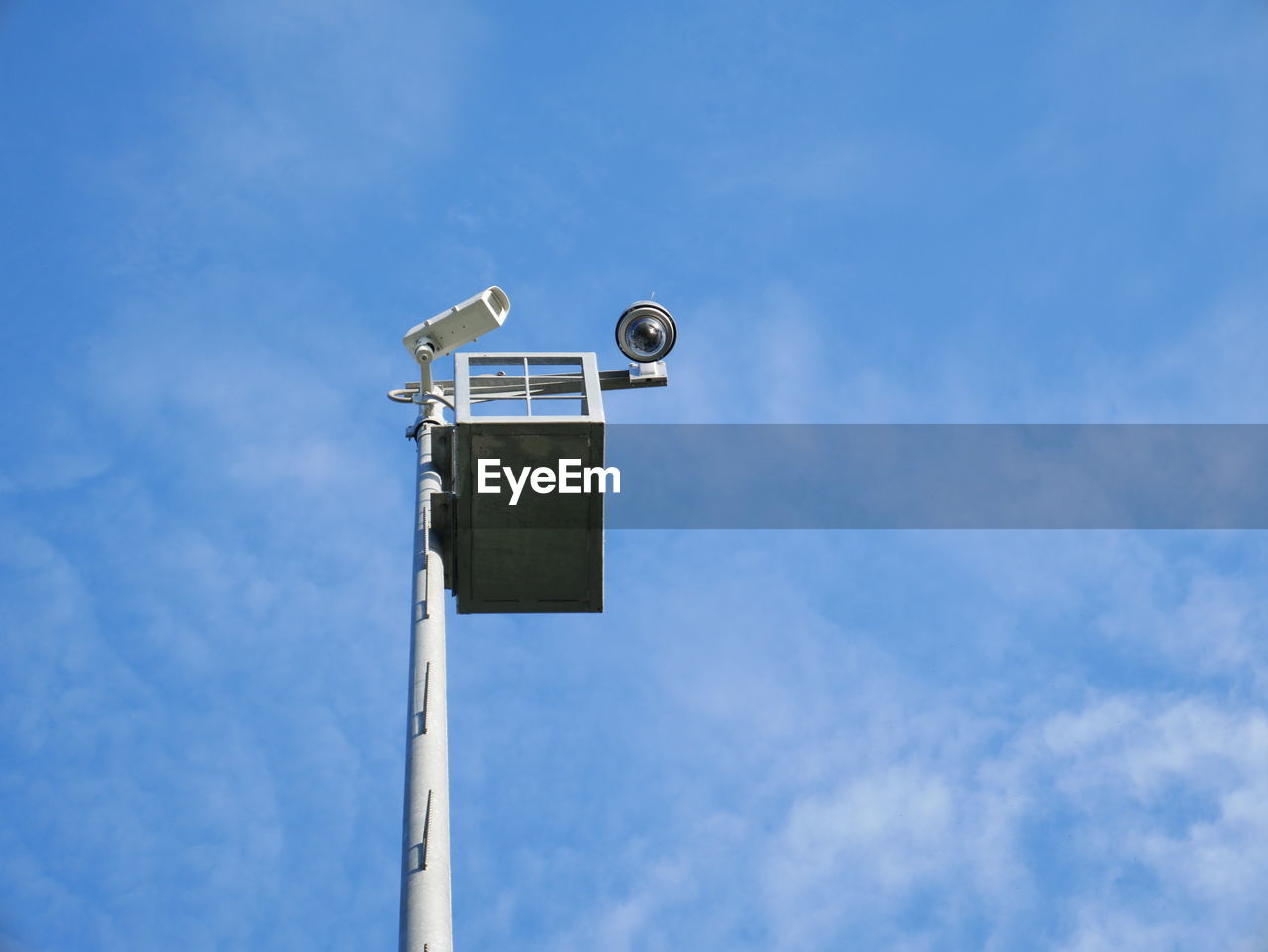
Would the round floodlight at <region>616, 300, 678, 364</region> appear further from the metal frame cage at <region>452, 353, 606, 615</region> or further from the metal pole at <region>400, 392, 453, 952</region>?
the metal pole at <region>400, 392, 453, 952</region>

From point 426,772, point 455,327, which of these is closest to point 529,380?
point 455,327

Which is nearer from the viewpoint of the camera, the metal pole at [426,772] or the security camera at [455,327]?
the metal pole at [426,772]

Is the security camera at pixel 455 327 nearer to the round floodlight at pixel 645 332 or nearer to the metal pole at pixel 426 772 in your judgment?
the round floodlight at pixel 645 332

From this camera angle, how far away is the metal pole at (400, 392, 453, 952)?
10820 mm

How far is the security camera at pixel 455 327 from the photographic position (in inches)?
661

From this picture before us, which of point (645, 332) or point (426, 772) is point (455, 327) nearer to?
point (645, 332)

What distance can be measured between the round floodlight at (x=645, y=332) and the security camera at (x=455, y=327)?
1544 millimetres

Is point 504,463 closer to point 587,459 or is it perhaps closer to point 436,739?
point 587,459

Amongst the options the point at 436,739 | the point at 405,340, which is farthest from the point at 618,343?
A: the point at 436,739

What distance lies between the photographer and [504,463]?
1520 cm

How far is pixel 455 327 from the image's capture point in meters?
16.9

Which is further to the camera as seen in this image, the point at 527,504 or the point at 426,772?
the point at 527,504

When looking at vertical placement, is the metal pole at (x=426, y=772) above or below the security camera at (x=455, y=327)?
below

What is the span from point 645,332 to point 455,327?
234 centimetres
